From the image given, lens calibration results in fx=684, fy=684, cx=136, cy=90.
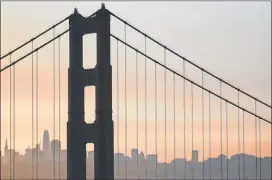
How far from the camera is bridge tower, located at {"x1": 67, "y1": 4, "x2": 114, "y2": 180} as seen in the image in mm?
26266

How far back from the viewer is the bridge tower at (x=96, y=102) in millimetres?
26266

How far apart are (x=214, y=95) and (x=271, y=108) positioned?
117 inches

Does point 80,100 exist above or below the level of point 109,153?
above

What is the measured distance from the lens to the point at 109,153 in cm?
2623

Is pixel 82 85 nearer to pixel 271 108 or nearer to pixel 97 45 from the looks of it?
pixel 97 45

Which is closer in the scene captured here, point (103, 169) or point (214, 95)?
point (103, 169)

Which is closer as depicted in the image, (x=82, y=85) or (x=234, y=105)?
(x=82, y=85)

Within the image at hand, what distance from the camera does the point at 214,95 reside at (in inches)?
1396

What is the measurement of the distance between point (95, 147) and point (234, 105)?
1158 centimetres

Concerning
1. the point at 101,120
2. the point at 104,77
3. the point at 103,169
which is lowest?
the point at 103,169

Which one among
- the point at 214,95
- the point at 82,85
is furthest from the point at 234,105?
the point at 82,85

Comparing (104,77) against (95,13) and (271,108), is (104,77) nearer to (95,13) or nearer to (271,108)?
(95,13)

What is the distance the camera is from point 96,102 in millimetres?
26438

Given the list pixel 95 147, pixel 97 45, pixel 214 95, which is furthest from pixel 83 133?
pixel 214 95
